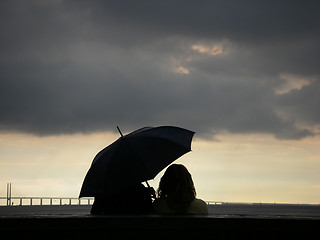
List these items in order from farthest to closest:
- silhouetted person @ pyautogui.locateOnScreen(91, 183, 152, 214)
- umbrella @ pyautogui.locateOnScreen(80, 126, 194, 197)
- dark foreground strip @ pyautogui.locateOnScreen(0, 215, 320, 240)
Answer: umbrella @ pyautogui.locateOnScreen(80, 126, 194, 197)
silhouetted person @ pyautogui.locateOnScreen(91, 183, 152, 214)
dark foreground strip @ pyautogui.locateOnScreen(0, 215, 320, 240)

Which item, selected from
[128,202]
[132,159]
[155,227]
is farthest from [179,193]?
[132,159]

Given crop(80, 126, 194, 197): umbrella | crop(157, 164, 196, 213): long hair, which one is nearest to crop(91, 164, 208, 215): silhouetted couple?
crop(157, 164, 196, 213): long hair

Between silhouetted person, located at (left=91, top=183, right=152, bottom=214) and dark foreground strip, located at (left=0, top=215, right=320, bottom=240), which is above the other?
A: silhouetted person, located at (left=91, top=183, right=152, bottom=214)

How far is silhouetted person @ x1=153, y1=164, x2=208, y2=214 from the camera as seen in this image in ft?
14.4

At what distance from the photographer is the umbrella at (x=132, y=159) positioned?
5.97 meters

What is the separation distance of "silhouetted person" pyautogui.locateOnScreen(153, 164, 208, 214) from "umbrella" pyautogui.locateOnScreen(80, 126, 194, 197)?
1159 mm

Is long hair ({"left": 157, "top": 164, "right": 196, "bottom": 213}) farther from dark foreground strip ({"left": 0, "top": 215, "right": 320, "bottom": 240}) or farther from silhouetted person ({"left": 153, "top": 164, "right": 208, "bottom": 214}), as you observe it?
dark foreground strip ({"left": 0, "top": 215, "right": 320, "bottom": 240})

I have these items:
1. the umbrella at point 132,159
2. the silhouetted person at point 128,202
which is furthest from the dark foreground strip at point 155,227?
the umbrella at point 132,159

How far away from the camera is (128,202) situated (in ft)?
17.2

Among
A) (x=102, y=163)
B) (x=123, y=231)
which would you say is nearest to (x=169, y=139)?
(x=102, y=163)

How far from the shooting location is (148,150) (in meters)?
6.47

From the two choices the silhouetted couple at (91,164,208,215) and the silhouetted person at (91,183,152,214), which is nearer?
the silhouetted couple at (91,164,208,215)

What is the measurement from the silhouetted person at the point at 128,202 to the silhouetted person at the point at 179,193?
1.87 feet

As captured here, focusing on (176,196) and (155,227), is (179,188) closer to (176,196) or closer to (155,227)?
(176,196)
